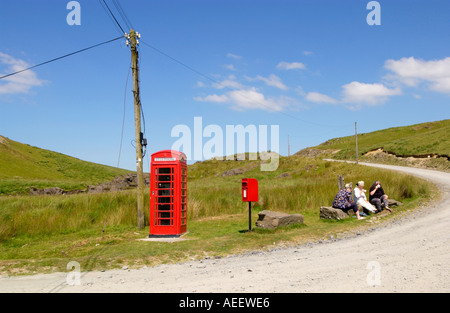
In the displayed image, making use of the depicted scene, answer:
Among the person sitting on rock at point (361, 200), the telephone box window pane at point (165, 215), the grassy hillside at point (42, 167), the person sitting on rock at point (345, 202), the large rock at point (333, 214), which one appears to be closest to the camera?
the telephone box window pane at point (165, 215)

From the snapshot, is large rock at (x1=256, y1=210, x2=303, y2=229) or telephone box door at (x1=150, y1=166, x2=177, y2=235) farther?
telephone box door at (x1=150, y1=166, x2=177, y2=235)

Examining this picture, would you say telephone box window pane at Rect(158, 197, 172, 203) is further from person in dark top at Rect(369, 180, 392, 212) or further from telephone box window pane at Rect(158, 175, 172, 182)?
person in dark top at Rect(369, 180, 392, 212)

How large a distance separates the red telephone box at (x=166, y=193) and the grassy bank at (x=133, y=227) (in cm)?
71

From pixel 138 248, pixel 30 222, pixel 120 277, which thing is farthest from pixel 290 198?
pixel 120 277

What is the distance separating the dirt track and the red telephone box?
446 centimetres

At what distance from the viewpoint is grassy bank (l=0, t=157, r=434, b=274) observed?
28.8 feet

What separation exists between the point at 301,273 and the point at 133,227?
9563mm

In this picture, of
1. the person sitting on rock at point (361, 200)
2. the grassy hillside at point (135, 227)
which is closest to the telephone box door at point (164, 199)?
the grassy hillside at point (135, 227)

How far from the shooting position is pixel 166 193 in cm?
1259

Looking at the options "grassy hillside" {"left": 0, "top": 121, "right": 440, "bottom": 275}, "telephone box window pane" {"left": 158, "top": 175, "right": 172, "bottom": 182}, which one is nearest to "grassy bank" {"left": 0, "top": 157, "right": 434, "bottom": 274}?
"grassy hillside" {"left": 0, "top": 121, "right": 440, "bottom": 275}

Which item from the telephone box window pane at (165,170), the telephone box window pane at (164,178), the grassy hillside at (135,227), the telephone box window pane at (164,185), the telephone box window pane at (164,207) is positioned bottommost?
the grassy hillside at (135,227)

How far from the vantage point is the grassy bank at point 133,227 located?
345 inches

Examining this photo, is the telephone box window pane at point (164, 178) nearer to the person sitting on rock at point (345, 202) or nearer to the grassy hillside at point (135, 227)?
the grassy hillside at point (135, 227)

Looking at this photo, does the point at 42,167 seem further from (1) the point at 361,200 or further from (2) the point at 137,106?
(1) the point at 361,200
